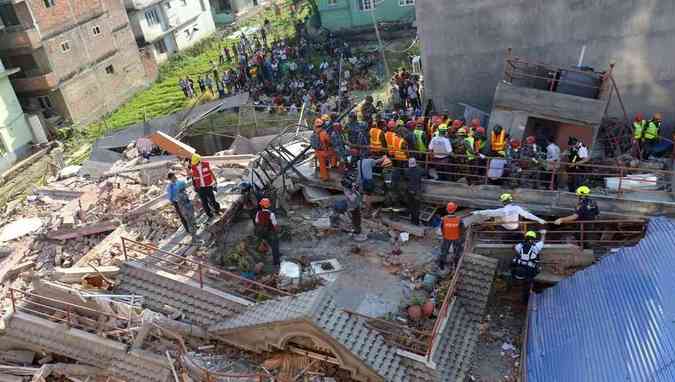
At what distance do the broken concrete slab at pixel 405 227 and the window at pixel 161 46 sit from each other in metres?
34.0

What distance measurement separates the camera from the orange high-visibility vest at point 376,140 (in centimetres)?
1395

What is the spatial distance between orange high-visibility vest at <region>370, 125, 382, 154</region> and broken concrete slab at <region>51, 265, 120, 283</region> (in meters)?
6.84

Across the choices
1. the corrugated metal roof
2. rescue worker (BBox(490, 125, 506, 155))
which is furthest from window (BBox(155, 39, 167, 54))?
the corrugated metal roof

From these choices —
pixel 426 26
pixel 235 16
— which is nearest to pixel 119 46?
pixel 235 16

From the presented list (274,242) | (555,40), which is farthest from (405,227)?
(555,40)

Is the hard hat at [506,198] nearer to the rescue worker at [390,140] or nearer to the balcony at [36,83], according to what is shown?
the rescue worker at [390,140]

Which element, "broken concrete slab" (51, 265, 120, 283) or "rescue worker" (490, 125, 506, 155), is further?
"rescue worker" (490, 125, 506, 155)

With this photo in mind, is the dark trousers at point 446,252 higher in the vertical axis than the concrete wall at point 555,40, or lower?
lower

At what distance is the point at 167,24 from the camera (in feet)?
139

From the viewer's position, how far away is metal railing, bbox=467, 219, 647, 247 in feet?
39.8

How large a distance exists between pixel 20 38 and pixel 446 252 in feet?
92.4

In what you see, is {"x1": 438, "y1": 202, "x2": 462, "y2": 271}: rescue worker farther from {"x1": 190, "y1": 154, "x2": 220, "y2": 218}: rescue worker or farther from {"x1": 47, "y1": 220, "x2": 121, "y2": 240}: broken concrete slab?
{"x1": 47, "y1": 220, "x2": 121, "y2": 240}: broken concrete slab

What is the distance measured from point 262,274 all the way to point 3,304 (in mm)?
6322

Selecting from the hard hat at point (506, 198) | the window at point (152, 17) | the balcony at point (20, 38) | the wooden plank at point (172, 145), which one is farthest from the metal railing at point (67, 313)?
the window at point (152, 17)
